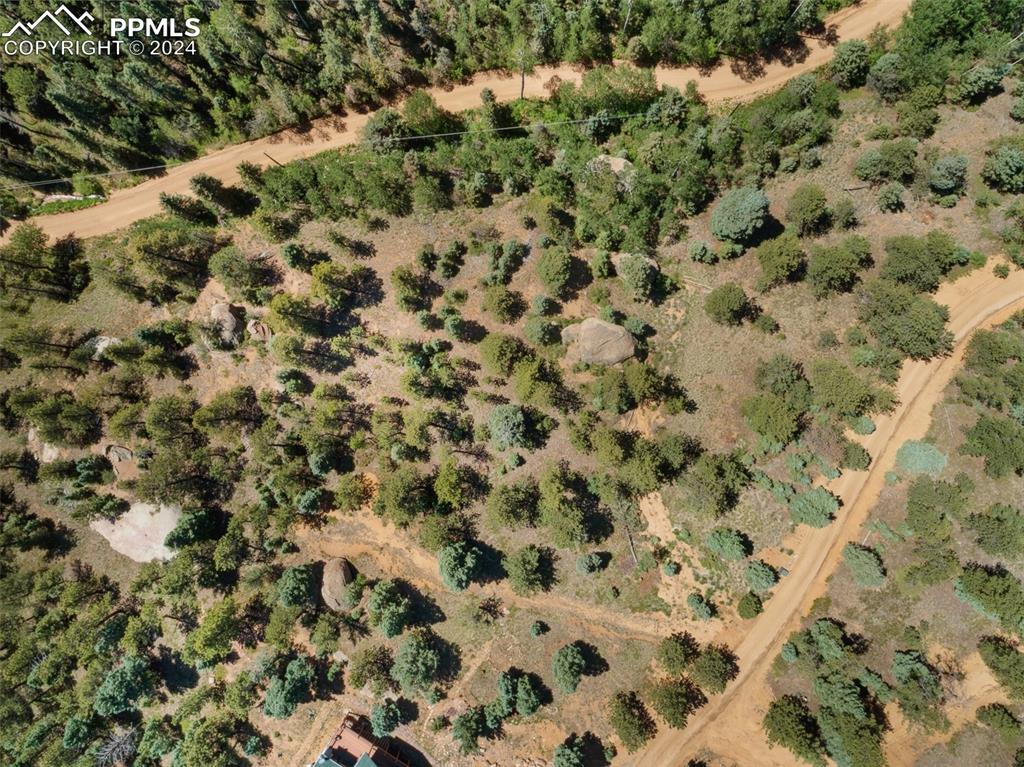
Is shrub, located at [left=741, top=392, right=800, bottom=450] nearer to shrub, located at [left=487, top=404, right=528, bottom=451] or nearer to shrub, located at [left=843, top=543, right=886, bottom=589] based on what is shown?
shrub, located at [left=843, top=543, right=886, bottom=589]

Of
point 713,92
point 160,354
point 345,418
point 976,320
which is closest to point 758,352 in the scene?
point 976,320

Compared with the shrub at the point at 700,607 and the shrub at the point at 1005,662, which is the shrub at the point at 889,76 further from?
the shrub at the point at 700,607

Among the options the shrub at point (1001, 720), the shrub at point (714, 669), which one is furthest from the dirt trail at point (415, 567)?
the shrub at point (1001, 720)

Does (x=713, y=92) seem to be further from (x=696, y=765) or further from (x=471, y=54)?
(x=696, y=765)

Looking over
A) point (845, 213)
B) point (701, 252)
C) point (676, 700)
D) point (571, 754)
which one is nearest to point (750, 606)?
point (676, 700)

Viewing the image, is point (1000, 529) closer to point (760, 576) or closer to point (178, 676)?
point (760, 576)

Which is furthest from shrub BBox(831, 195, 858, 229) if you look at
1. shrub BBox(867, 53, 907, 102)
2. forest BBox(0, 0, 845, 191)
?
forest BBox(0, 0, 845, 191)
